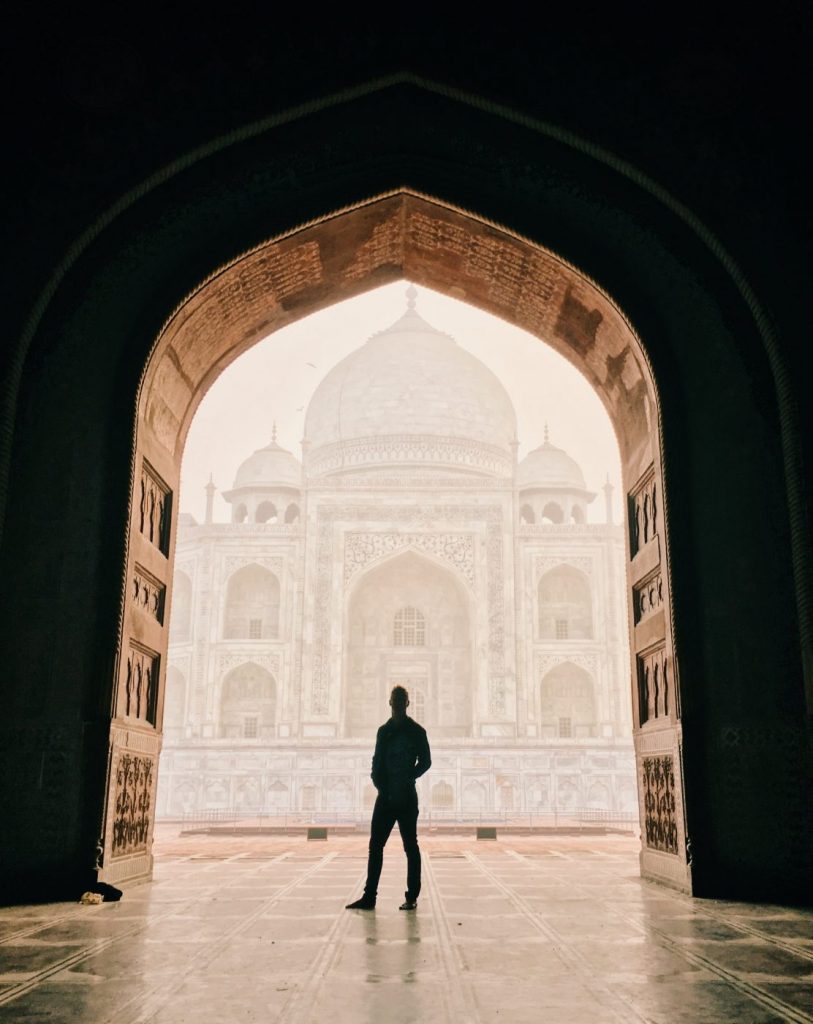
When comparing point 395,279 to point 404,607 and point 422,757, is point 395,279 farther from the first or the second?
point 404,607

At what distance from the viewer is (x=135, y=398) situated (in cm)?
474

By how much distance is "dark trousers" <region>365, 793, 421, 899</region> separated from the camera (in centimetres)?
385

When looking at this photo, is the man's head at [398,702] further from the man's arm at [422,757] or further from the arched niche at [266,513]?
the arched niche at [266,513]

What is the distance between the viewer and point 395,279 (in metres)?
6.20

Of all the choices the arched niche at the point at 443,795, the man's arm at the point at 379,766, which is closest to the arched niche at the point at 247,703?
the arched niche at the point at 443,795

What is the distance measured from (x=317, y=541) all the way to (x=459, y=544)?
3115mm

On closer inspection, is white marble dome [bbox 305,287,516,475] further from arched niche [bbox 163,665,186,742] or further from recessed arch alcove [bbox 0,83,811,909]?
recessed arch alcove [bbox 0,83,811,909]

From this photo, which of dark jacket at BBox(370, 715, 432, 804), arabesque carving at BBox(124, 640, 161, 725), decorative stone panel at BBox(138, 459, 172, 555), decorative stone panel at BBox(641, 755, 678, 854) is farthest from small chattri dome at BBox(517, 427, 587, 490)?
dark jacket at BBox(370, 715, 432, 804)

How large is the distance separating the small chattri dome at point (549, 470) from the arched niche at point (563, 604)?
3.81m

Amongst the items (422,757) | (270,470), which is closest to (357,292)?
(422,757)

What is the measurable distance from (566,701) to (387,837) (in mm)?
19424

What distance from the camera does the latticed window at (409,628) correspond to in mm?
22438

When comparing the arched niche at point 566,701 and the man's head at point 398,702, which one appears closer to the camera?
the man's head at point 398,702

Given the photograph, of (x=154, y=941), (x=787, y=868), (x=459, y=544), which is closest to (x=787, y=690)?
(x=787, y=868)
